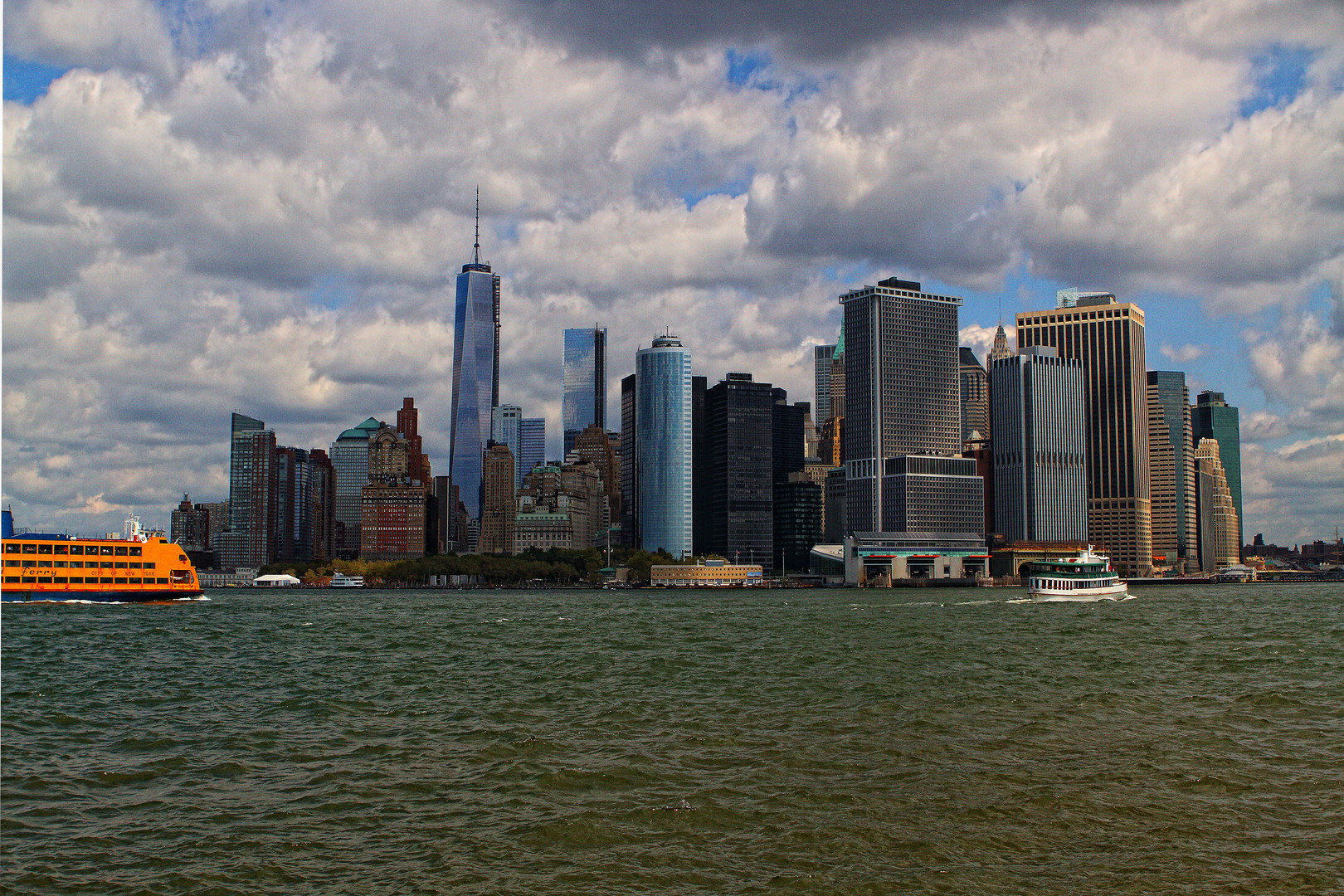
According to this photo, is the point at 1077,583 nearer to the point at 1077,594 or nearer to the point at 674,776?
the point at 1077,594

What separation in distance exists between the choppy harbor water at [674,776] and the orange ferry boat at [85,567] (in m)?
74.6

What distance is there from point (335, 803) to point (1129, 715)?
3022 centimetres

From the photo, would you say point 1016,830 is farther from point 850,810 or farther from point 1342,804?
point 1342,804

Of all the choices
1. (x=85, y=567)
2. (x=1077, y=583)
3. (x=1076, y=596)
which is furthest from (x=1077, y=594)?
(x=85, y=567)

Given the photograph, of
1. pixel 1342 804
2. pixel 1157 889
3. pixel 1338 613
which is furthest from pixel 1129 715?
pixel 1338 613

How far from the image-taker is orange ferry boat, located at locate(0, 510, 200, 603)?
129 metres

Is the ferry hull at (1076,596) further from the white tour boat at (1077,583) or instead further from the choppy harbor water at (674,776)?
the choppy harbor water at (674,776)

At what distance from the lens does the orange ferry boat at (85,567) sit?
5094 inches

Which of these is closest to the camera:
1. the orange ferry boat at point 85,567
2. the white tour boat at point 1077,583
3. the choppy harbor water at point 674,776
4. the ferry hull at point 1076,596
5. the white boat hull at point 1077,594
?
the choppy harbor water at point 674,776

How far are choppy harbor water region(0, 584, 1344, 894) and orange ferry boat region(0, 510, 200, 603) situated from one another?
245ft

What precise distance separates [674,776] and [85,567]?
411ft

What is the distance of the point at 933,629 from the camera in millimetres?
95688

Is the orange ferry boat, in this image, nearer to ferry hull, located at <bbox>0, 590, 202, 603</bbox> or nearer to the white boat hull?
ferry hull, located at <bbox>0, 590, 202, 603</bbox>

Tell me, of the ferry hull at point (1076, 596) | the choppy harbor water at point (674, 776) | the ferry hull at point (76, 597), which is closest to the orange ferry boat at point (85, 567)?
the ferry hull at point (76, 597)
